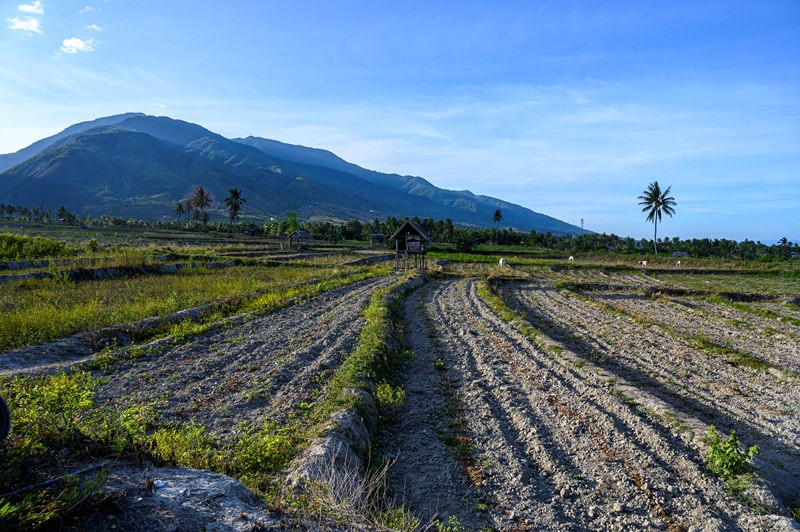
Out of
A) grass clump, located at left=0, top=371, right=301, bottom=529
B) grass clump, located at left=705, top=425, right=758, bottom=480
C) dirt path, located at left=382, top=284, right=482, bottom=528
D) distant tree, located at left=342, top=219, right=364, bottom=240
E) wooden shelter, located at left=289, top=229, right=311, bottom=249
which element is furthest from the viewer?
distant tree, located at left=342, top=219, right=364, bottom=240

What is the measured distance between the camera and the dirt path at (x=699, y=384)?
268 inches

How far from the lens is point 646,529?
15.3 ft

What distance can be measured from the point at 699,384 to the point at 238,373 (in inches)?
397

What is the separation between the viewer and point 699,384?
31.5ft

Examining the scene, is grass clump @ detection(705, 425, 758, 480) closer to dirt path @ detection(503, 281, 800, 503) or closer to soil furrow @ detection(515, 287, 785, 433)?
dirt path @ detection(503, 281, 800, 503)

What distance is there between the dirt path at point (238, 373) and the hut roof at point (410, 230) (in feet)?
72.4

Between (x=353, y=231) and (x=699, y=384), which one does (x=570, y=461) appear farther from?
(x=353, y=231)

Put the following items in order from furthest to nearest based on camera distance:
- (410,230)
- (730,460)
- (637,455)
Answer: (410,230) < (637,455) < (730,460)

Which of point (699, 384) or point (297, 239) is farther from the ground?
point (297, 239)

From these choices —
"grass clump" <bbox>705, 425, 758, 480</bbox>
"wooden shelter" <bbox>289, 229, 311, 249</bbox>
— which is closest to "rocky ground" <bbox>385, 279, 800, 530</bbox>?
"grass clump" <bbox>705, 425, 758, 480</bbox>

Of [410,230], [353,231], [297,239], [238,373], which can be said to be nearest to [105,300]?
[238,373]

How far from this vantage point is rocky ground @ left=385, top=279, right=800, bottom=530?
4.97 meters

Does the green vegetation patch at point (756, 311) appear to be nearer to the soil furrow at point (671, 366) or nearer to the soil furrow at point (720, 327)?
the soil furrow at point (720, 327)

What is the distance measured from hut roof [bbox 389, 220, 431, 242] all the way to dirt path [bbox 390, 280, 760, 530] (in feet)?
83.4
